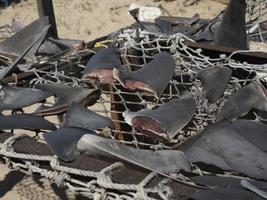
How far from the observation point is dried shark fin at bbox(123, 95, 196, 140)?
182 cm

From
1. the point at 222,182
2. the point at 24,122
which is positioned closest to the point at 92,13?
the point at 24,122

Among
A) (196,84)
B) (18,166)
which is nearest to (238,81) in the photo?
(196,84)

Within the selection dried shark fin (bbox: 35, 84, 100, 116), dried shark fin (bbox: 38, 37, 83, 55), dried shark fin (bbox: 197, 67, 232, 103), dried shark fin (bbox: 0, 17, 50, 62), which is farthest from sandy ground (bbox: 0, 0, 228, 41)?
dried shark fin (bbox: 197, 67, 232, 103)

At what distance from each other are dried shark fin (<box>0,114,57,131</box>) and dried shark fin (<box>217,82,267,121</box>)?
0.64 metres

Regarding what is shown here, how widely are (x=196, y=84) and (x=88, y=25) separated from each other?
5.85 m

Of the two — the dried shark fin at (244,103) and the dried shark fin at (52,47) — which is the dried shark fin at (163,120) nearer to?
the dried shark fin at (244,103)

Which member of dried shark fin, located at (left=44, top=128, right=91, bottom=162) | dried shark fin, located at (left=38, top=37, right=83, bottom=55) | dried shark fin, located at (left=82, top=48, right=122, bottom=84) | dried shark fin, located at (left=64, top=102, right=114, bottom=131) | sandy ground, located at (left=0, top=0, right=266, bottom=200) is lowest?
sandy ground, located at (left=0, top=0, right=266, bottom=200)

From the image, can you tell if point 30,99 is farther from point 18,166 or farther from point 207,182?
point 207,182

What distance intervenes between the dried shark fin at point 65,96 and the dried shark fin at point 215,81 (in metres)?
0.45

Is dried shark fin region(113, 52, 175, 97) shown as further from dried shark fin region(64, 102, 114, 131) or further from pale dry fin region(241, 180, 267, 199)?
pale dry fin region(241, 180, 267, 199)

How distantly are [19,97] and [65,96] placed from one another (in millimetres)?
183

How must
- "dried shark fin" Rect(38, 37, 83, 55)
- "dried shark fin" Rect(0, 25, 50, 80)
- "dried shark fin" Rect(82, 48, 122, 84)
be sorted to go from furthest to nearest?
1. "dried shark fin" Rect(38, 37, 83, 55)
2. "dried shark fin" Rect(0, 25, 50, 80)
3. "dried shark fin" Rect(82, 48, 122, 84)

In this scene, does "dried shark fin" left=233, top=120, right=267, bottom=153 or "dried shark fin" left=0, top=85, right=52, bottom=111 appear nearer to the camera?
"dried shark fin" left=233, top=120, right=267, bottom=153

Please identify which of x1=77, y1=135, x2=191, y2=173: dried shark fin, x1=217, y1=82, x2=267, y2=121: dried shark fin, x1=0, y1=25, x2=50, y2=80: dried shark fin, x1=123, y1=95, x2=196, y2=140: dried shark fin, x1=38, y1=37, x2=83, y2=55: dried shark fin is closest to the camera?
x1=77, y1=135, x2=191, y2=173: dried shark fin
